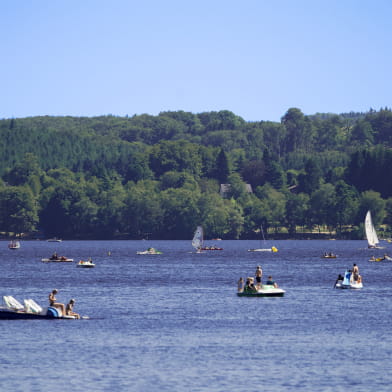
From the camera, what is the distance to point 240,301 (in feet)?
354

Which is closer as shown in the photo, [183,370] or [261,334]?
[183,370]

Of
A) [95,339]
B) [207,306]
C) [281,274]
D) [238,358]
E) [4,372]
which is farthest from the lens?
[281,274]

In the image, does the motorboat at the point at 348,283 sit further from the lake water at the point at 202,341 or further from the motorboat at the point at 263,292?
the motorboat at the point at 263,292

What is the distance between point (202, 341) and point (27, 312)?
18.9 metres

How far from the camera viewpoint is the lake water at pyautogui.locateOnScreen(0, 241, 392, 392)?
5834cm

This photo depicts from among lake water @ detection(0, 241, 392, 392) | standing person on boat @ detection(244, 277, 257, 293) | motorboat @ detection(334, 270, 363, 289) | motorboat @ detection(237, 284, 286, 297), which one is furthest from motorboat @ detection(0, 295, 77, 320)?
motorboat @ detection(334, 270, 363, 289)

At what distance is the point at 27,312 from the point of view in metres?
85.8

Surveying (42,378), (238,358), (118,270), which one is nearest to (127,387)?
(42,378)

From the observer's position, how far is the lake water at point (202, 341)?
58344mm

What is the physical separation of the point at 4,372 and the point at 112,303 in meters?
45.4

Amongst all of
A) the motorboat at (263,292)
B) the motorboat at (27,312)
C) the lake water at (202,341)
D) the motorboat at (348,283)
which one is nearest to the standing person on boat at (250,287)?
the motorboat at (263,292)

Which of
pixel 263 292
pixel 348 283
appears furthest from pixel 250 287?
pixel 348 283

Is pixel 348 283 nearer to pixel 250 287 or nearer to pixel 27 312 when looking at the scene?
pixel 250 287

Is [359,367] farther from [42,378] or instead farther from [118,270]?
[118,270]
